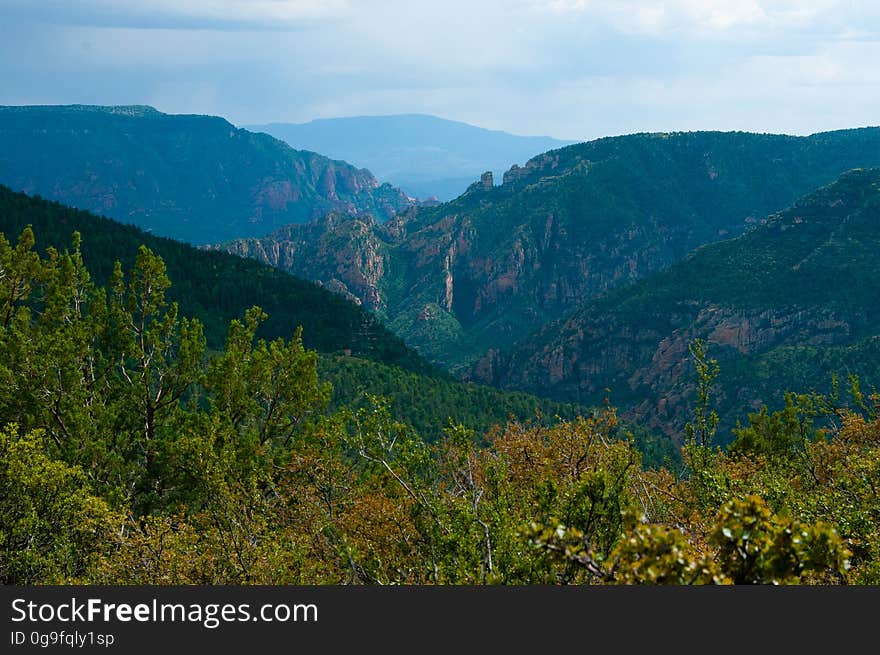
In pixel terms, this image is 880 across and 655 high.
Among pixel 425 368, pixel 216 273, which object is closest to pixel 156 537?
pixel 425 368

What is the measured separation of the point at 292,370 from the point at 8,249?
12.8 m

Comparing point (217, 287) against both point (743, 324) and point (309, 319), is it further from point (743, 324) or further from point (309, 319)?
point (743, 324)

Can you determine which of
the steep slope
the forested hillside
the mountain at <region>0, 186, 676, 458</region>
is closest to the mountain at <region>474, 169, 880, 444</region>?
the mountain at <region>0, 186, 676, 458</region>

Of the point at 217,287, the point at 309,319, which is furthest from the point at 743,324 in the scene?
the point at 217,287

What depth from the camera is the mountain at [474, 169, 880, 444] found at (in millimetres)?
107875

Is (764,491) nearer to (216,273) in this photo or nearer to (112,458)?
(112,458)

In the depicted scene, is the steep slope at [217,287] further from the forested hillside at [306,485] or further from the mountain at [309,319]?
the forested hillside at [306,485]

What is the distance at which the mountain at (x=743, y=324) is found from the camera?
10788 centimetres

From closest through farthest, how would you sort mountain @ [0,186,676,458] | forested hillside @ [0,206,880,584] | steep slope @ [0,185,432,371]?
forested hillside @ [0,206,880,584] → mountain @ [0,186,676,458] → steep slope @ [0,185,432,371]

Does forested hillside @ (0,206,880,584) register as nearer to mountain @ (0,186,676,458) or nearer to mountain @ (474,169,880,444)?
mountain @ (0,186,676,458)

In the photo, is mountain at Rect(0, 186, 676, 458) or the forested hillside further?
mountain at Rect(0, 186, 676, 458)

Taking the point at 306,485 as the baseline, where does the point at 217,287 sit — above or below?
above

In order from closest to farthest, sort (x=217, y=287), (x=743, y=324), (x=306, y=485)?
1. (x=306, y=485)
2. (x=217, y=287)
3. (x=743, y=324)

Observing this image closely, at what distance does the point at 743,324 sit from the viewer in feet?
422
